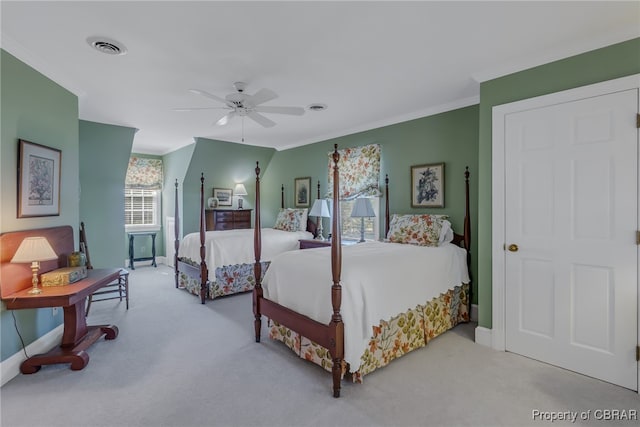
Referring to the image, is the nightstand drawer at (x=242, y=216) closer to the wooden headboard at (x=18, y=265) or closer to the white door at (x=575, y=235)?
the wooden headboard at (x=18, y=265)

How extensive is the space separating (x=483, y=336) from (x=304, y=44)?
3.00m

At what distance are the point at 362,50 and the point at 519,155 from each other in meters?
1.61

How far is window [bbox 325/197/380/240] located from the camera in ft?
15.0

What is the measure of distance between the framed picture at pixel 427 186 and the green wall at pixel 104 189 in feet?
13.9

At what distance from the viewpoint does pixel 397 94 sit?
11.1 ft

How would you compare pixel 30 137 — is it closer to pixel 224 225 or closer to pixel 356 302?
pixel 356 302

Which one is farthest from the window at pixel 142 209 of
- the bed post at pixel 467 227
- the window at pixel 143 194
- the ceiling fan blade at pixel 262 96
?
the bed post at pixel 467 227

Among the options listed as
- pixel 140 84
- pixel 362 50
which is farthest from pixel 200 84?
pixel 362 50

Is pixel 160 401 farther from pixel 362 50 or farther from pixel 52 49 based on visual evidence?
pixel 362 50

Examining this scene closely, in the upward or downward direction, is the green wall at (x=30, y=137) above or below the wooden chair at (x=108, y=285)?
above

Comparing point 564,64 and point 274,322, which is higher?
point 564,64

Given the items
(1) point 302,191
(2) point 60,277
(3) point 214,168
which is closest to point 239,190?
(3) point 214,168

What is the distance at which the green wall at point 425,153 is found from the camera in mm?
3549

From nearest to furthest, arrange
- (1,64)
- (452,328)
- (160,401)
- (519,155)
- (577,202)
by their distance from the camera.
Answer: (160,401)
(1,64)
(577,202)
(519,155)
(452,328)
